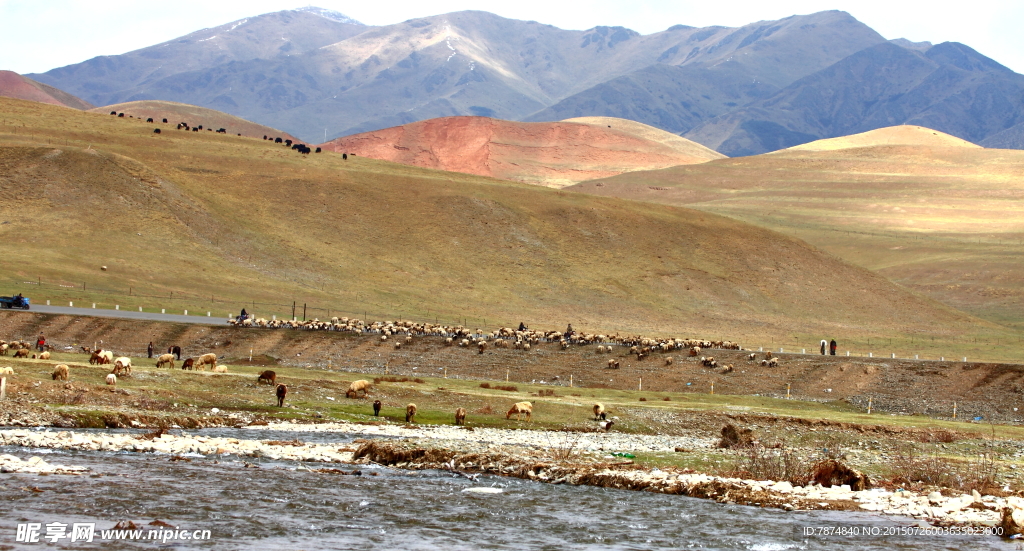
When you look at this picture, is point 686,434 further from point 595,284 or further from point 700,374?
point 595,284

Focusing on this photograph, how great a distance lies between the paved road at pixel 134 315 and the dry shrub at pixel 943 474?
48.0 m

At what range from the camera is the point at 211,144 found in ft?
480

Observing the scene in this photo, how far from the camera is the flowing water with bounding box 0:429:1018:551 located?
18.4 metres

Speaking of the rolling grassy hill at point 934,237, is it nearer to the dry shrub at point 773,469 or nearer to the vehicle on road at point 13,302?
the dry shrub at point 773,469

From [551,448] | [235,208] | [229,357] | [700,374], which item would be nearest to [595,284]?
[235,208]

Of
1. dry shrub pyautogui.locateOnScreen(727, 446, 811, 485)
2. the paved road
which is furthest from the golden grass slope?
dry shrub pyautogui.locateOnScreen(727, 446, 811, 485)

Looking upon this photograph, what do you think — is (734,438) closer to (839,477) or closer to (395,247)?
(839,477)

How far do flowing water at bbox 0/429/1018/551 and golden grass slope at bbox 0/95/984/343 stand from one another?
2444 inches

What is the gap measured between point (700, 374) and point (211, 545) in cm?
4478

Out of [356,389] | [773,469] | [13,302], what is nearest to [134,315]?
[13,302]

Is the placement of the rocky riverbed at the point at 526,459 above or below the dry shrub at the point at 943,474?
below

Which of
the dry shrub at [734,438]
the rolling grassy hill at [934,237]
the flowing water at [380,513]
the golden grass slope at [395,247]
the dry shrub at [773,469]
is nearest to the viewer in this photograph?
the flowing water at [380,513]

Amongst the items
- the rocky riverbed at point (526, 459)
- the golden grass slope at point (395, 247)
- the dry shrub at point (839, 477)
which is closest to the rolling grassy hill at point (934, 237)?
the golden grass slope at point (395, 247)

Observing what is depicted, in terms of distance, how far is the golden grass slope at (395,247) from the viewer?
93.8 metres
